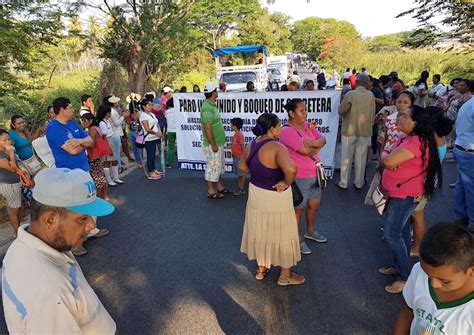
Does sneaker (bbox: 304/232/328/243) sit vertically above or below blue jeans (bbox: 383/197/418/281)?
below

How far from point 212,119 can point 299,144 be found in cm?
235

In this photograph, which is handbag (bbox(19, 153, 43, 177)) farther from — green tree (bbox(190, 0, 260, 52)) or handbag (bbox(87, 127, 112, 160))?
green tree (bbox(190, 0, 260, 52))

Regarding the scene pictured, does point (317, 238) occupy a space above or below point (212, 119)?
below

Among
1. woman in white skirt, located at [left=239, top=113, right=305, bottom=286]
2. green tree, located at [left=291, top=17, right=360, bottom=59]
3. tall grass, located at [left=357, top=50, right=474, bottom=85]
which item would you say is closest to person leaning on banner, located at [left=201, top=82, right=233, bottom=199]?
woman in white skirt, located at [left=239, top=113, right=305, bottom=286]

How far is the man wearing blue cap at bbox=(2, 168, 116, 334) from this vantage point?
1.21 m

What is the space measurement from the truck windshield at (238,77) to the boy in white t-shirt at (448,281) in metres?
14.9

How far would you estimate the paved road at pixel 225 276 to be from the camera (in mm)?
3020

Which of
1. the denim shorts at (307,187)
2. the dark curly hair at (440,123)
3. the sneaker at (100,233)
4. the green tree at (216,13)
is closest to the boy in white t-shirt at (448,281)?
the dark curly hair at (440,123)

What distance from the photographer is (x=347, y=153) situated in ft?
20.2

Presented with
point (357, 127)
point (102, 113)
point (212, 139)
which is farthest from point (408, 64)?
point (102, 113)

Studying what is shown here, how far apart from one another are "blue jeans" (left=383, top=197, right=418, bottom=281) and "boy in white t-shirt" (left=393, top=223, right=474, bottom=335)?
1.73 metres

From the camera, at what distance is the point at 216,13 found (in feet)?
94.1

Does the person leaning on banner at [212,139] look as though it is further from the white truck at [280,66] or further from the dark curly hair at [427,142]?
the white truck at [280,66]

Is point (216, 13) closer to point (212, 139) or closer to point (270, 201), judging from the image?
point (212, 139)
